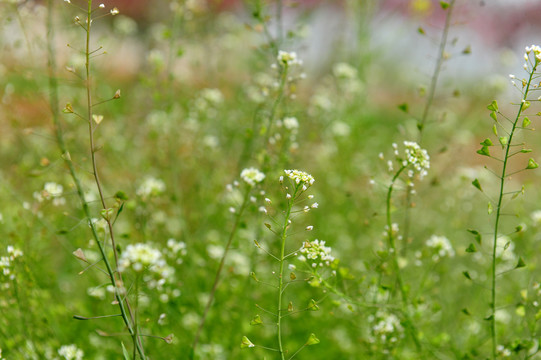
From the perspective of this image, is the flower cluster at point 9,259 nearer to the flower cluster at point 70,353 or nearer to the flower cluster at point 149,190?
the flower cluster at point 70,353

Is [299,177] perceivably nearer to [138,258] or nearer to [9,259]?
[138,258]

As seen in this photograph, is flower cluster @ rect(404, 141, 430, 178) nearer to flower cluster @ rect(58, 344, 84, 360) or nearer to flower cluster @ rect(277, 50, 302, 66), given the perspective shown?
flower cluster @ rect(277, 50, 302, 66)

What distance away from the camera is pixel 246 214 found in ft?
9.52

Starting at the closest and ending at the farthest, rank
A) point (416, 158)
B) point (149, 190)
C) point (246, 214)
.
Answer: point (416, 158), point (149, 190), point (246, 214)

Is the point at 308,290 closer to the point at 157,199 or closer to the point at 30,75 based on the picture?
the point at 157,199

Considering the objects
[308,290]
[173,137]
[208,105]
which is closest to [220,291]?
[308,290]

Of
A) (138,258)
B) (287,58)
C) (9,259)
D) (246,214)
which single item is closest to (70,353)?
(9,259)

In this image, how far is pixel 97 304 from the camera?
2832 mm

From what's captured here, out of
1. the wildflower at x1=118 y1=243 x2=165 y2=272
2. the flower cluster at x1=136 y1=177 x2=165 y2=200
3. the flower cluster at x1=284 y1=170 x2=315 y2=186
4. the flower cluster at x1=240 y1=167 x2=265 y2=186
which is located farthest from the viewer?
the flower cluster at x1=136 y1=177 x2=165 y2=200

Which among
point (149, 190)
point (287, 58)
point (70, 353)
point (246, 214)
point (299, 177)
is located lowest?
point (70, 353)

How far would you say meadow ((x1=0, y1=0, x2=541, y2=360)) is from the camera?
74.5 inches

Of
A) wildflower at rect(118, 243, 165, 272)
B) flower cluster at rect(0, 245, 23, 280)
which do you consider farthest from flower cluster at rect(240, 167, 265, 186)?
flower cluster at rect(0, 245, 23, 280)

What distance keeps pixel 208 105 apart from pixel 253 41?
88.2 inches

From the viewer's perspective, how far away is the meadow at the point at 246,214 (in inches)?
74.5
